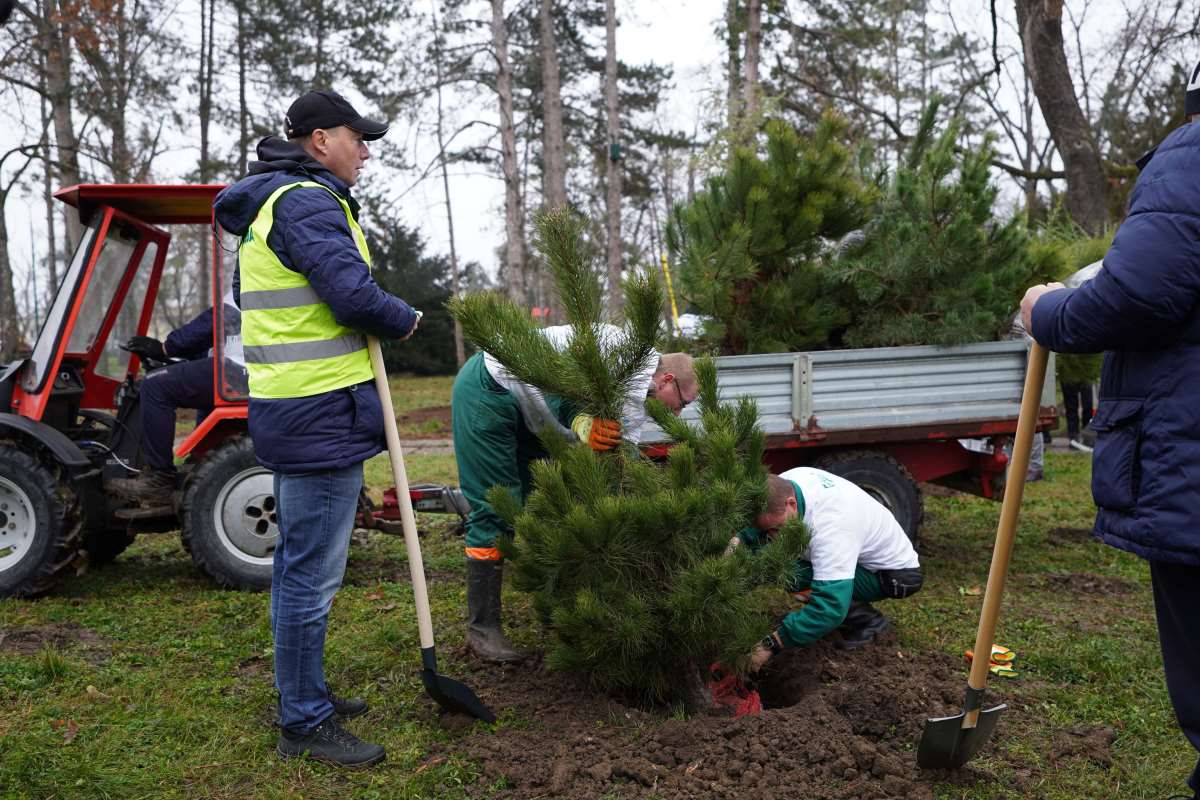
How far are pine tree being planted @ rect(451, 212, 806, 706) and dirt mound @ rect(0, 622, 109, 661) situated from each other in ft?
7.23

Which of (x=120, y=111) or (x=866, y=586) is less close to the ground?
(x=120, y=111)

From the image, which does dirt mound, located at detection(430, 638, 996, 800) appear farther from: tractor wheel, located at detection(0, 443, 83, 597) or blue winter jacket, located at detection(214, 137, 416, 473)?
tractor wheel, located at detection(0, 443, 83, 597)

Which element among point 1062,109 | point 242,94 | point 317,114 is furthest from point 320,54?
point 317,114

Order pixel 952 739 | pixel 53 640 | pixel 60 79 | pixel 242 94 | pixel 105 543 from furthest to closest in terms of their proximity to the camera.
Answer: pixel 242 94, pixel 60 79, pixel 105 543, pixel 53 640, pixel 952 739

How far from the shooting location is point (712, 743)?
305 cm

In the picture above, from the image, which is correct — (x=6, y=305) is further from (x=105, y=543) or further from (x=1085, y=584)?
(x=1085, y=584)

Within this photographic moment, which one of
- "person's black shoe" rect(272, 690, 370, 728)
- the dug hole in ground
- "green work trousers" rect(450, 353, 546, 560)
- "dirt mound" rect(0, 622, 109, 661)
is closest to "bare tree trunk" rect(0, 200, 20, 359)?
"dirt mound" rect(0, 622, 109, 661)

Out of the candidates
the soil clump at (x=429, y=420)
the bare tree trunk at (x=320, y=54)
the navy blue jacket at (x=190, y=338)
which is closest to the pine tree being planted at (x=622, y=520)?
the navy blue jacket at (x=190, y=338)

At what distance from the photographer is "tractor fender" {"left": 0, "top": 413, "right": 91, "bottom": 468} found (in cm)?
489

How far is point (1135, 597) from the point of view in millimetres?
5039

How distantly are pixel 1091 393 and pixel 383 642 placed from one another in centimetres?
953

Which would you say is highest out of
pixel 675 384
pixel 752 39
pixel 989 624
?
pixel 752 39

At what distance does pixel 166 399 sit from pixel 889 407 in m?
4.00

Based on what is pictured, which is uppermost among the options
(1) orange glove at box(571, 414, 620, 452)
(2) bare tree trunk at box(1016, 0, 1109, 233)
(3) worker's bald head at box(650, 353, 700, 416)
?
(2) bare tree trunk at box(1016, 0, 1109, 233)
